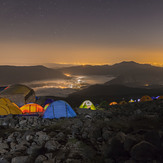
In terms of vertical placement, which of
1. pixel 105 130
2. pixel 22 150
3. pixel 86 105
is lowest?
pixel 86 105

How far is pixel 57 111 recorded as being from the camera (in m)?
12.4

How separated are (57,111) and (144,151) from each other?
891 cm

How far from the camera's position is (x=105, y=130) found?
6387 mm

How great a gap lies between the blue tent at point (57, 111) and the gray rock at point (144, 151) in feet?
28.1

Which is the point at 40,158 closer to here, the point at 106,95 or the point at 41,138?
the point at 41,138

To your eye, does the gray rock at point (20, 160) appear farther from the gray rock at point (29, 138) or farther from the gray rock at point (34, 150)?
the gray rock at point (29, 138)

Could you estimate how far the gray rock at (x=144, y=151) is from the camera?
4.10 metres

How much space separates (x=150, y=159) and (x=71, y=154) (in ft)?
7.76

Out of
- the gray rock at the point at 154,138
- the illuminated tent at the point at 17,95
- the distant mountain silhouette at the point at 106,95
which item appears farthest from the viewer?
the distant mountain silhouette at the point at 106,95

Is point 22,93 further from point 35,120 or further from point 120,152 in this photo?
point 120,152

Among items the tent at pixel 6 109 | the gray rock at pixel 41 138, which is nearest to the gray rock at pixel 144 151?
the gray rock at pixel 41 138

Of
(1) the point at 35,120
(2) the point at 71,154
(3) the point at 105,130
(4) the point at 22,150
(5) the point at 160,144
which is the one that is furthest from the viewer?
(1) the point at 35,120

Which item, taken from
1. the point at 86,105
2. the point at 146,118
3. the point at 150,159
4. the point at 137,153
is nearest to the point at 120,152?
the point at 137,153

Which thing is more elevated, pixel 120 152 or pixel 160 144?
pixel 160 144
